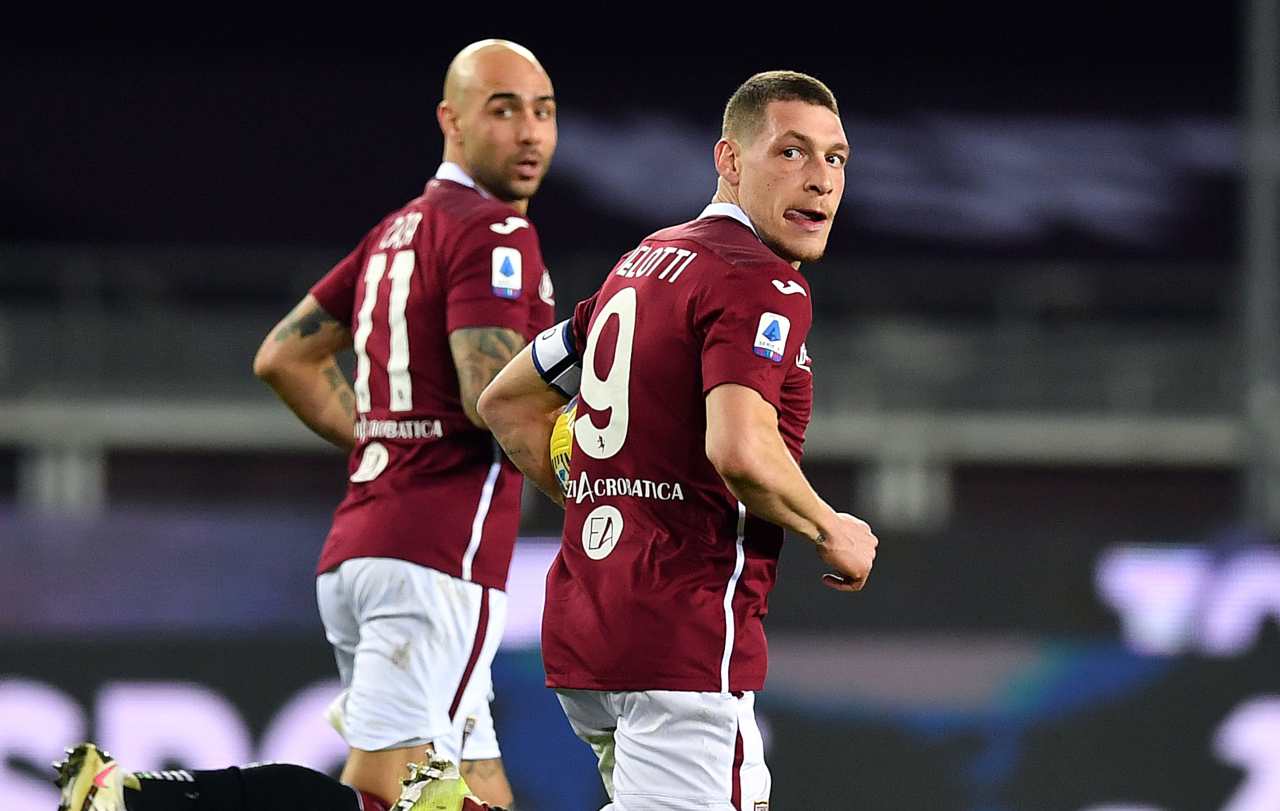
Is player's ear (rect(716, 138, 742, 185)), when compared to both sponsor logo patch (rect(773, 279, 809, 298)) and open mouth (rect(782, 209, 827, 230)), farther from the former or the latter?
sponsor logo patch (rect(773, 279, 809, 298))

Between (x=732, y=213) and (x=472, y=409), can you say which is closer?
(x=732, y=213)

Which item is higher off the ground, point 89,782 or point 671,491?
point 671,491

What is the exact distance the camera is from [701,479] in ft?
11.6

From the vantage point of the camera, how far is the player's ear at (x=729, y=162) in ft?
12.1

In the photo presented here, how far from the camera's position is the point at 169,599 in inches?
301

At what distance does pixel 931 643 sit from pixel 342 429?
297cm

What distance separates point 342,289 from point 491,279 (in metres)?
0.65

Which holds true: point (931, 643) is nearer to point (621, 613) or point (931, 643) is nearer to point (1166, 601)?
point (1166, 601)

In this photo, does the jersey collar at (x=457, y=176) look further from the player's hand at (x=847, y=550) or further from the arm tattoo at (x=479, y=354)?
the player's hand at (x=847, y=550)

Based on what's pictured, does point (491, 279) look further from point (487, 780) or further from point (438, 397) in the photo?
point (487, 780)

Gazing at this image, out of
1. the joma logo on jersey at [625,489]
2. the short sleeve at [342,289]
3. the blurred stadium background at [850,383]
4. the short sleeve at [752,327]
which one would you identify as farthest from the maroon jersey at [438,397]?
the blurred stadium background at [850,383]

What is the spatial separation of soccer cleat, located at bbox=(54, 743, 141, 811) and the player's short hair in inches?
64.1

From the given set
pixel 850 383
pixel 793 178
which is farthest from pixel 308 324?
pixel 850 383

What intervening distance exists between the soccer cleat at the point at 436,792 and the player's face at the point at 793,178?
3.92ft
